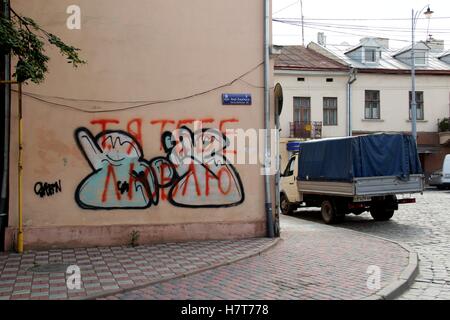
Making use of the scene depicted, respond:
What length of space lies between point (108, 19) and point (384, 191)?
28.5 feet

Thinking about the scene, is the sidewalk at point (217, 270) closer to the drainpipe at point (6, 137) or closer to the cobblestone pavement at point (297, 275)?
the cobblestone pavement at point (297, 275)

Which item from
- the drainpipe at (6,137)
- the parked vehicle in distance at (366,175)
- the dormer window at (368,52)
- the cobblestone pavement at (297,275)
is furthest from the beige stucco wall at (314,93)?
the drainpipe at (6,137)

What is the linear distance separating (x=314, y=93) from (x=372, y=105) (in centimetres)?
441

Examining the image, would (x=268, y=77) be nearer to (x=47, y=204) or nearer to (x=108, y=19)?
(x=108, y=19)

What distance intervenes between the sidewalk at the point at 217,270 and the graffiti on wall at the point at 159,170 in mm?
960

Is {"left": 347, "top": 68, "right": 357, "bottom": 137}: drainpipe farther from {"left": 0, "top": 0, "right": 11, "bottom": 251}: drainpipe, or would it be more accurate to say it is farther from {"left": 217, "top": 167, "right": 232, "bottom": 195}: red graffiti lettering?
{"left": 0, "top": 0, "right": 11, "bottom": 251}: drainpipe

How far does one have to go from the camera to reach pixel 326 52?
35.4 metres

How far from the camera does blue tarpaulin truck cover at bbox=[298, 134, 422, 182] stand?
13250 millimetres

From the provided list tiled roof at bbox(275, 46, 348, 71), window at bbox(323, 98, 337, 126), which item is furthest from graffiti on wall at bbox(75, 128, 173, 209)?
window at bbox(323, 98, 337, 126)

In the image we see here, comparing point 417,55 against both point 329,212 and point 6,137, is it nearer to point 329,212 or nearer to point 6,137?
point 329,212

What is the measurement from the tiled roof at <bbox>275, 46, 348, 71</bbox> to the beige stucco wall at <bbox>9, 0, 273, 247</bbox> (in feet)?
68.9

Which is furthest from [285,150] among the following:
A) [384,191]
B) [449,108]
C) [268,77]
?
[268,77]

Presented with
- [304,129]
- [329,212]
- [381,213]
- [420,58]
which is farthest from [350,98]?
[329,212]
